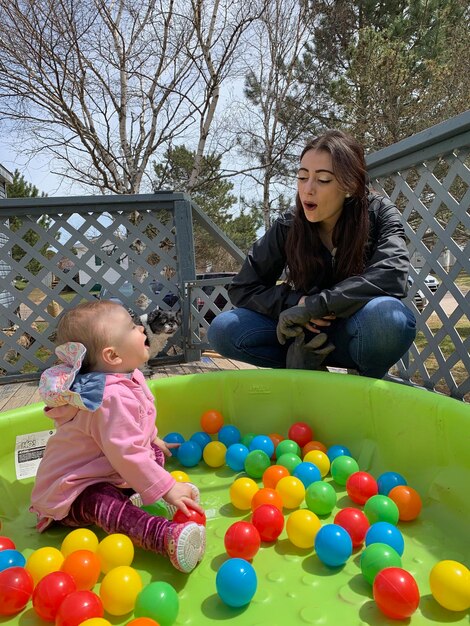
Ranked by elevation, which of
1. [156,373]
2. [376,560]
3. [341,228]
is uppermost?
[341,228]

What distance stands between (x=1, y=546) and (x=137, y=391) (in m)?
0.47

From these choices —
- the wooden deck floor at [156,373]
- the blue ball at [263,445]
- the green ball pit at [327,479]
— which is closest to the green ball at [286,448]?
the blue ball at [263,445]

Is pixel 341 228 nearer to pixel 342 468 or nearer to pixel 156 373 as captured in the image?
pixel 342 468

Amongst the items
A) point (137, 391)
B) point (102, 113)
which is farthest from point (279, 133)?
point (137, 391)

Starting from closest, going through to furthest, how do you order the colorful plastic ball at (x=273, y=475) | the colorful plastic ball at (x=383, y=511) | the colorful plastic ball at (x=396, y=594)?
the colorful plastic ball at (x=396, y=594)
the colorful plastic ball at (x=383, y=511)
the colorful plastic ball at (x=273, y=475)

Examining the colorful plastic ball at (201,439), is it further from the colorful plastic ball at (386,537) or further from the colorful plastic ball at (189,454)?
the colorful plastic ball at (386,537)

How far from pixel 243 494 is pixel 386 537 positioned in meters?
0.40

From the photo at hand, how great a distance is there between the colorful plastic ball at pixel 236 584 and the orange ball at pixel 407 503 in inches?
18.1

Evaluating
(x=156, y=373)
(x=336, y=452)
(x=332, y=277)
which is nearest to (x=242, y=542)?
(x=336, y=452)

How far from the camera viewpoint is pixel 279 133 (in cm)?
885

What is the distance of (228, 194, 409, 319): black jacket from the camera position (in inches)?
59.9

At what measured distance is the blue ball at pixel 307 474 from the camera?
1.35 meters

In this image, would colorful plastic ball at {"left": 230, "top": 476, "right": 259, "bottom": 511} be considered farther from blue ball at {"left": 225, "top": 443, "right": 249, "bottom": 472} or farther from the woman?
the woman

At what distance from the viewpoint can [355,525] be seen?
3.54 feet
